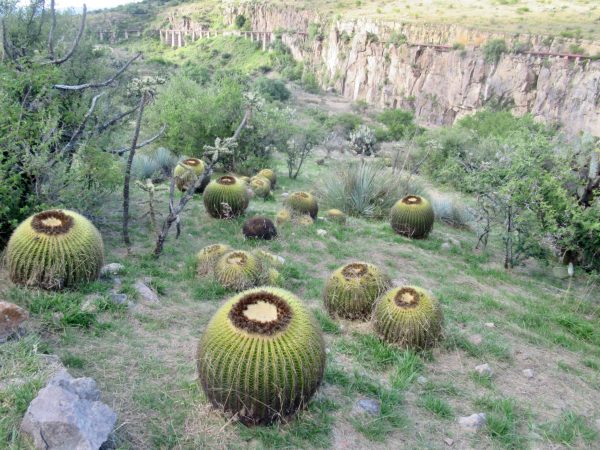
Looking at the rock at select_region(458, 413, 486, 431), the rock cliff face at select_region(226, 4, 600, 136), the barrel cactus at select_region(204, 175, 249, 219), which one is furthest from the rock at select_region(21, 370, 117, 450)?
the rock cliff face at select_region(226, 4, 600, 136)

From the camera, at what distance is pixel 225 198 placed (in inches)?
374

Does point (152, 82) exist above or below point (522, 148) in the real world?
above

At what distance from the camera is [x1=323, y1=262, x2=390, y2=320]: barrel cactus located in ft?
18.9

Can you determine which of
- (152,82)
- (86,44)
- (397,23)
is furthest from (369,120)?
(152,82)

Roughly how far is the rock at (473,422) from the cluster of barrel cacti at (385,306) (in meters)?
1.11

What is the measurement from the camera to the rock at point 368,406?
401 centimetres

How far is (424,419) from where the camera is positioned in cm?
409

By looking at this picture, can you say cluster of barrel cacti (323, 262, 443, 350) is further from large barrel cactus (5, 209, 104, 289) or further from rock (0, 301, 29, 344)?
rock (0, 301, 29, 344)

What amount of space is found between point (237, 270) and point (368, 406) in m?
2.74

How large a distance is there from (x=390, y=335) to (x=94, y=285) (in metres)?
3.44

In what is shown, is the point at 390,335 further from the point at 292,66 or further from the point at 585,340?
the point at 292,66

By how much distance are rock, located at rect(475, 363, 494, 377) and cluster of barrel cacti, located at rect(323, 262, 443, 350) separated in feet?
1.72

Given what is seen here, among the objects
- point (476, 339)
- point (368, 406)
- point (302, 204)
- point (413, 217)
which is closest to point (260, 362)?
point (368, 406)

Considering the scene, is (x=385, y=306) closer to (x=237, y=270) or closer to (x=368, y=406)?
(x=368, y=406)
